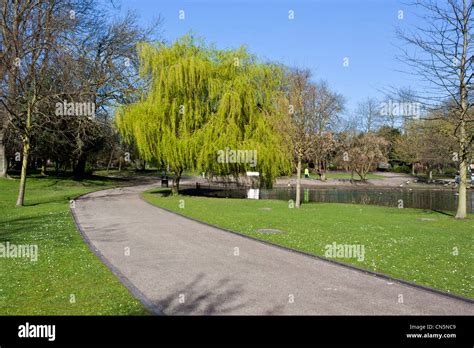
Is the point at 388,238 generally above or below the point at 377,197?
above

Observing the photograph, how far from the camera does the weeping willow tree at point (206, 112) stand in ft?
83.7

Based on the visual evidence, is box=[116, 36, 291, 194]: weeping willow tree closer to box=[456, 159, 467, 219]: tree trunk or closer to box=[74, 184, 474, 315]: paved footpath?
box=[456, 159, 467, 219]: tree trunk

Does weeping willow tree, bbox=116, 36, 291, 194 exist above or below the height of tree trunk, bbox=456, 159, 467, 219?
above

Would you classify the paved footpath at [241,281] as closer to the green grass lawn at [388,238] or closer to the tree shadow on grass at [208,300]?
the tree shadow on grass at [208,300]

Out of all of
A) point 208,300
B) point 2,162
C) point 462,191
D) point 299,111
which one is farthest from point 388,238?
point 2,162

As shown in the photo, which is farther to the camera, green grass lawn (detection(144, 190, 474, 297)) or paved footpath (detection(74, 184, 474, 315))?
green grass lawn (detection(144, 190, 474, 297))

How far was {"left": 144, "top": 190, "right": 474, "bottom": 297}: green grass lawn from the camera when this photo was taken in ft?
27.3

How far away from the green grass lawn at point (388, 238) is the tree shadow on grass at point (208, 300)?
327 centimetres

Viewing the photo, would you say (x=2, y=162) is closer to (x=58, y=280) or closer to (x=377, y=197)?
(x=377, y=197)

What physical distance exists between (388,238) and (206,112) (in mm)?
16695

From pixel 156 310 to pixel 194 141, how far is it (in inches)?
779

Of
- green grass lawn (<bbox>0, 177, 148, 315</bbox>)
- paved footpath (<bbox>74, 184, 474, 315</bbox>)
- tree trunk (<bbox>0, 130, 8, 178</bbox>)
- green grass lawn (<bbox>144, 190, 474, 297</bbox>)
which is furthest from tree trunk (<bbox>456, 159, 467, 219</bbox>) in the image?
tree trunk (<bbox>0, 130, 8, 178</bbox>)

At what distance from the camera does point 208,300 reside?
652 centimetres

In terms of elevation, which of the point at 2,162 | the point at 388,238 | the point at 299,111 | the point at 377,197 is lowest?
the point at 377,197
